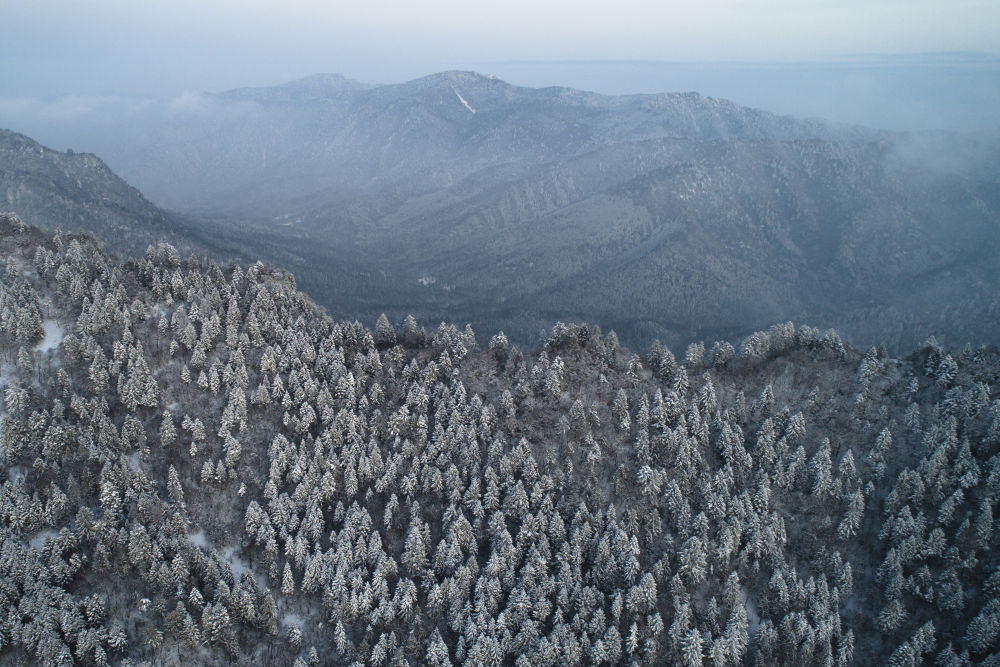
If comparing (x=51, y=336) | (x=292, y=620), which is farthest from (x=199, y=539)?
(x=51, y=336)

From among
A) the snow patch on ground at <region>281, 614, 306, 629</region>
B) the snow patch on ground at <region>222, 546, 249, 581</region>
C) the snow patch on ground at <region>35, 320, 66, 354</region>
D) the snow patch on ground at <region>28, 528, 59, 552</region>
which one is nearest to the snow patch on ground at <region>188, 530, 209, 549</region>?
the snow patch on ground at <region>222, 546, 249, 581</region>

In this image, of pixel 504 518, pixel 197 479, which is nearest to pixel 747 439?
pixel 504 518

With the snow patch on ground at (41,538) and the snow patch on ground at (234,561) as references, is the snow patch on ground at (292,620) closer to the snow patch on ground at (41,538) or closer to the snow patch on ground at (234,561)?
the snow patch on ground at (234,561)

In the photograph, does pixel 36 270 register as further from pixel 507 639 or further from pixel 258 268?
pixel 507 639

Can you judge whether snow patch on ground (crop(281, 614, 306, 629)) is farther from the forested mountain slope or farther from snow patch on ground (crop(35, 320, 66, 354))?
snow patch on ground (crop(35, 320, 66, 354))

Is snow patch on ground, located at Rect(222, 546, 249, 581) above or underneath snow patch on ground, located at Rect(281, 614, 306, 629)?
above

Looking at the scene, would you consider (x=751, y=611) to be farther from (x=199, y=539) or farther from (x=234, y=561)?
(x=199, y=539)

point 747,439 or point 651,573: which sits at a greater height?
point 747,439
